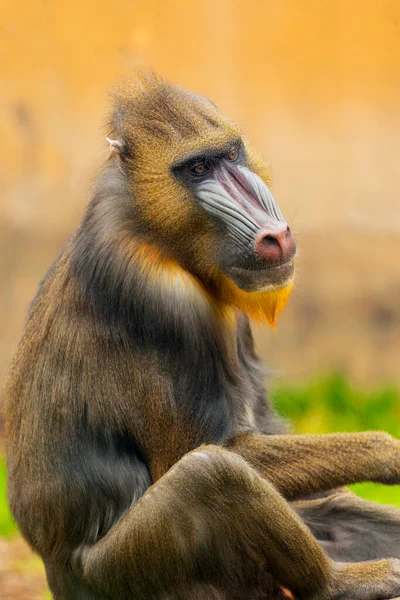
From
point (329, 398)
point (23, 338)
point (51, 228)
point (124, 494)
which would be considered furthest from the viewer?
point (51, 228)

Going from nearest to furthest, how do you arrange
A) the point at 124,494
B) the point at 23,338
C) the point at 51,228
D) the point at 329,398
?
1. the point at 124,494
2. the point at 23,338
3. the point at 329,398
4. the point at 51,228

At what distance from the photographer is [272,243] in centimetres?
483

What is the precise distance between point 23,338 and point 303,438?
1513mm

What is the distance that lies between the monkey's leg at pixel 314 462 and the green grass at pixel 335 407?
517cm

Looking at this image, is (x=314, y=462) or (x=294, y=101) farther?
(x=294, y=101)

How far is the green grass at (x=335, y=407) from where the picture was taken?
10422 millimetres

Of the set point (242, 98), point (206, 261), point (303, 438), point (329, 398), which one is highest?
point (242, 98)

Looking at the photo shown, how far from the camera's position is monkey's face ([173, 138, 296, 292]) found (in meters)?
4.85

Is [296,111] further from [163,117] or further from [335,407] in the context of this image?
[163,117]

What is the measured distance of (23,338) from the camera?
539 centimetres

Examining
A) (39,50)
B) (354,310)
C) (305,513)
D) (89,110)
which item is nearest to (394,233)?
(354,310)

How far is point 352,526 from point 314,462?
0.64 m

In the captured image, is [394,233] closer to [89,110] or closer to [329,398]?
[329,398]

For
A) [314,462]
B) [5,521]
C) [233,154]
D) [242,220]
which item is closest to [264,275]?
[242,220]
